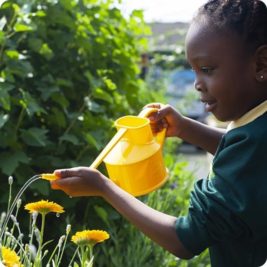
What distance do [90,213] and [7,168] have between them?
1.60 ft

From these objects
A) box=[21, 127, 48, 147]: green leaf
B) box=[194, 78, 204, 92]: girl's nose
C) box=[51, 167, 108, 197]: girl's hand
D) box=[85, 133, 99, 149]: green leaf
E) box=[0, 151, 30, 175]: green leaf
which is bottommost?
box=[85, 133, 99, 149]: green leaf

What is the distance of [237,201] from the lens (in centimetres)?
160

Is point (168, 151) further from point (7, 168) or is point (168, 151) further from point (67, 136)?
point (7, 168)

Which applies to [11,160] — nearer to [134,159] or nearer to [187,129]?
[187,129]

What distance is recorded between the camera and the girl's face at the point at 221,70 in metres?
1.67

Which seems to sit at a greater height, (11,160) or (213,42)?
(213,42)

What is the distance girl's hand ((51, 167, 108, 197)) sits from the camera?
5.61 feet

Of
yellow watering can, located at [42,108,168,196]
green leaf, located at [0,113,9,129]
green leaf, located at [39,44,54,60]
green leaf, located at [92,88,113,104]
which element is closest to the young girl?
yellow watering can, located at [42,108,168,196]

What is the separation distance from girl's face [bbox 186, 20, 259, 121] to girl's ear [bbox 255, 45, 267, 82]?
0.01 metres

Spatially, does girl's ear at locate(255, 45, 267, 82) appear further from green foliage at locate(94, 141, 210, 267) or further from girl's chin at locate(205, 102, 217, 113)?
green foliage at locate(94, 141, 210, 267)

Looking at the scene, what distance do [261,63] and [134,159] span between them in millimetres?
470

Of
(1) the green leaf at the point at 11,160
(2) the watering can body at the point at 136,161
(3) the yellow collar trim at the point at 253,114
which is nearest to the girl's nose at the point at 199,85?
(3) the yellow collar trim at the point at 253,114

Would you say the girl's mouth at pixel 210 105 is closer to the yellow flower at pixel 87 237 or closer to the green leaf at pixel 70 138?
the yellow flower at pixel 87 237

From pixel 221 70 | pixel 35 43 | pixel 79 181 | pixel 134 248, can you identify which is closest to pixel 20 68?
pixel 35 43
